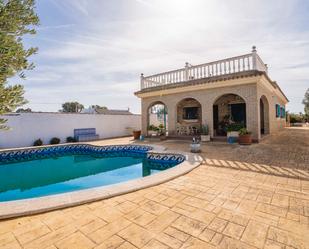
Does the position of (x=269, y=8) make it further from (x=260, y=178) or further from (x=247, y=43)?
(x=260, y=178)

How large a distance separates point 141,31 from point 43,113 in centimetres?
1048

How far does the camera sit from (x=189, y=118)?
15109 mm

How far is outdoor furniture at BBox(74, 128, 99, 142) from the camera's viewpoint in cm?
1518

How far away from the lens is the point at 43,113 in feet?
44.9

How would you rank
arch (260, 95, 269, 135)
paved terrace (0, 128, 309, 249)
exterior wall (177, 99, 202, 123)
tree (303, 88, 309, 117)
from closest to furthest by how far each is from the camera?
1. paved terrace (0, 128, 309, 249)
2. arch (260, 95, 269, 135)
3. exterior wall (177, 99, 202, 123)
4. tree (303, 88, 309, 117)

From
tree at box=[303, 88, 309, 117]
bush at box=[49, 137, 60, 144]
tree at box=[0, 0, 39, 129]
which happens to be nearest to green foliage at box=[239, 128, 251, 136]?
tree at box=[0, 0, 39, 129]

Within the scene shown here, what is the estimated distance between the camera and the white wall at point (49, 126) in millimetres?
12242

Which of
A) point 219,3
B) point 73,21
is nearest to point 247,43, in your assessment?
point 219,3

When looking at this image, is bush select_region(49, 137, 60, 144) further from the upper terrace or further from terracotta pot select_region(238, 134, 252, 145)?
terracotta pot select_region(238, 134, 252, 145)

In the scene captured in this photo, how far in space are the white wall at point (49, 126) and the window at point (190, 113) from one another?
7.63m

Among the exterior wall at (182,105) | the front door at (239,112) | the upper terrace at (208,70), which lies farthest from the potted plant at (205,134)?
the upper terrace at (208,70)

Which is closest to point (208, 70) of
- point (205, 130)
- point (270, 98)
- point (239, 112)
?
point (205, 130)

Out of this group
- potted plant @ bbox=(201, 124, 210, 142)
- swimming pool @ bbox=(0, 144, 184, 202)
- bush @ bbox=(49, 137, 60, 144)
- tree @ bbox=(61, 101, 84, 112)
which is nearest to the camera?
swimming pool @ bbox=(0, 144, 184, 202)

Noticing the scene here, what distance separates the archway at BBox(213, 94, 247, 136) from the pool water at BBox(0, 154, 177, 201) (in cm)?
712
